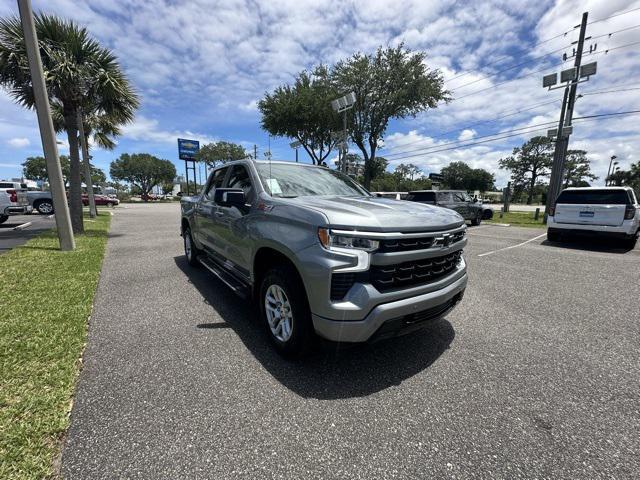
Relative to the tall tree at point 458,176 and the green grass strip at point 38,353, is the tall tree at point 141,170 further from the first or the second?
the tall tree at point 458,176

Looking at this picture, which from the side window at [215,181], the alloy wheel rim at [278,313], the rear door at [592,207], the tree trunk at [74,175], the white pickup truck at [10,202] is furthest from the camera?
the white pickup truck at [10,202]

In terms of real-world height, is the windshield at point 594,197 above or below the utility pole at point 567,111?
below

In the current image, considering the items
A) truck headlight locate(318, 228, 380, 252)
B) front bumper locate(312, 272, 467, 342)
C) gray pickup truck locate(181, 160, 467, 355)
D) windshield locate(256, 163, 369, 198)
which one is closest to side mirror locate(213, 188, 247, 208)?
gray pickup truck locate(181, 160, 467, 355)

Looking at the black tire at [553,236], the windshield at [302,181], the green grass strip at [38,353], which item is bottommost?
the green grass strip at [38,353]

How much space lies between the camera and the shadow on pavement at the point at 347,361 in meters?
2.44

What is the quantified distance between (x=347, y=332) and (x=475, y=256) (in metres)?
6.38

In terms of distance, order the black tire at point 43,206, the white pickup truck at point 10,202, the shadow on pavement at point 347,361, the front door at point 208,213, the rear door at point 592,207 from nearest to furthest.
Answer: the shadow on pavement at point 347,361, the front door at point 208,213, the rear door at point 592,207, the white pickup truck at point 10,202, the black tire at point 43,206

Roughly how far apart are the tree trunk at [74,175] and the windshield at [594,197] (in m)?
14.8

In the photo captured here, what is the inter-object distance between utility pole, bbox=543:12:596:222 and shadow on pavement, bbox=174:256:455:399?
1733cm

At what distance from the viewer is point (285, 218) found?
274cm

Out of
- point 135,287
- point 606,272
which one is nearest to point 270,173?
point 135,287

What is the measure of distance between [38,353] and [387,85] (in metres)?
24.0

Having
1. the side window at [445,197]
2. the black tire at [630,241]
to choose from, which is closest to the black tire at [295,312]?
the black tire at [630,241]

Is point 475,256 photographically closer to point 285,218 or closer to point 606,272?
point 606,272
